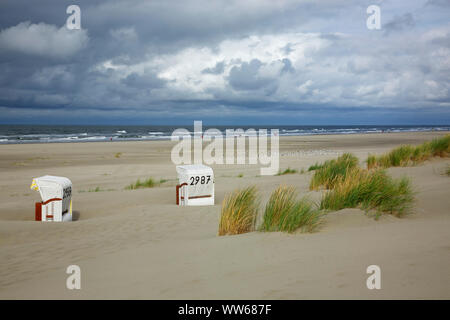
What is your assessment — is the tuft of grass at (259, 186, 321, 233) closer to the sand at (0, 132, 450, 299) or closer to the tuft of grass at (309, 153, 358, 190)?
the sand at (0, 132, 450, 299)

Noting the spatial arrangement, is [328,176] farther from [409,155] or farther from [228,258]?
[228,258]

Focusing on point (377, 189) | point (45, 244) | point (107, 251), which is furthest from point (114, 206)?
point (377, 189)

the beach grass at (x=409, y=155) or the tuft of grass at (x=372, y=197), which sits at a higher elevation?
the beach grass at (x=409, y=155)

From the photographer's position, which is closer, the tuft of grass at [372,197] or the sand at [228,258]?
the sand at [228,258]

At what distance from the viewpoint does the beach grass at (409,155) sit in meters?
13.1

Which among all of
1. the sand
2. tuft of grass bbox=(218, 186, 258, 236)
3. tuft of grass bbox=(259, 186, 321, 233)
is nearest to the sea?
the sand

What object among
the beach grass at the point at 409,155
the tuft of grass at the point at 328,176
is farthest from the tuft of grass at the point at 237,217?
the beach grass at the point at 409,155

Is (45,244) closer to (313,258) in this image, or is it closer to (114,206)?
(114,206)

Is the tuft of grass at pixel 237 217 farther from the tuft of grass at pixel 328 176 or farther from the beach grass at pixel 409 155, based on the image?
the beach grass at pixel 409 155

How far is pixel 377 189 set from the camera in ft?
19.6

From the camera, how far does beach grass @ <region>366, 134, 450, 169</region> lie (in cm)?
1314
